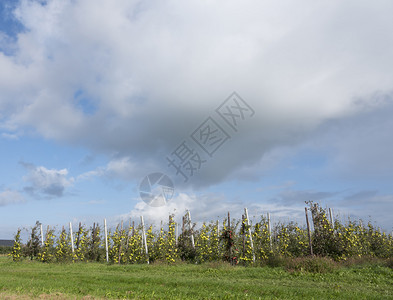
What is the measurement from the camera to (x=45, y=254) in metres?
25.0

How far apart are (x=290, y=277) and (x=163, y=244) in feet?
34.8

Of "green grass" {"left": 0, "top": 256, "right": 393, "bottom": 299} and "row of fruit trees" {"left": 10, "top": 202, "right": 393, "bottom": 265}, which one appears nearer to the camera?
"green grass" {"left": 0, "top": 256, "right": 393, "bottom": 299}

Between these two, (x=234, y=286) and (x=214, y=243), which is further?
(x=214, y=243)

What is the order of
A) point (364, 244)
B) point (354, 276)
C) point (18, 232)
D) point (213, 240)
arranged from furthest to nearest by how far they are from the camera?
point (18, 232), point (364, 244), point (213, 240), point (354, 276)

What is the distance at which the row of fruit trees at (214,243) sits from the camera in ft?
60.0

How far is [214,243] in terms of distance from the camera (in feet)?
67.0

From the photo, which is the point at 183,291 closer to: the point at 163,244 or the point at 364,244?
the point at 163,244

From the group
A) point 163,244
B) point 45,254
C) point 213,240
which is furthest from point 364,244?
point 45,254

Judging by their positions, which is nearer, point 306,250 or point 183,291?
point 183,291

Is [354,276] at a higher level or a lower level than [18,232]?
lower

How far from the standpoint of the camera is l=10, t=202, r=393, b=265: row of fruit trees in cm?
1830

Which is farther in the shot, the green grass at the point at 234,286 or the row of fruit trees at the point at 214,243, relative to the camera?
the row of fruit trees at the point at 214,243

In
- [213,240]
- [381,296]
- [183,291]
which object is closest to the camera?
[381,296]

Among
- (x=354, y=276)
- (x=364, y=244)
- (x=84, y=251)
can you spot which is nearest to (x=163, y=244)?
(x=84, y=251)
